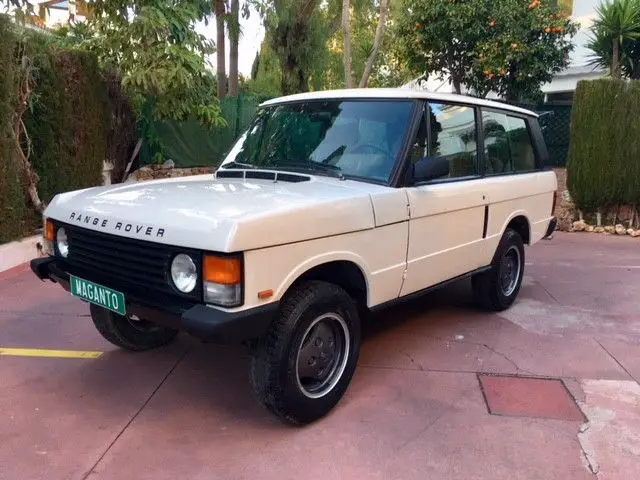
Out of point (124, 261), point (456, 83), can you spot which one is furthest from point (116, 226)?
point (456, 83)

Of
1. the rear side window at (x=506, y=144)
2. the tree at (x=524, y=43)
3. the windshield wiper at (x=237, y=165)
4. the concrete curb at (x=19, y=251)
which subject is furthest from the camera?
the tree at (x=524, y=43)

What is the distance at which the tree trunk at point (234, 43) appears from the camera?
13281mm

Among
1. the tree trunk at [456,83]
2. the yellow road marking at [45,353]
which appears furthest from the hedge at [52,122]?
the tree trunk at [456,83]

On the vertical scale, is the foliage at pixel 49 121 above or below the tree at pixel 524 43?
below

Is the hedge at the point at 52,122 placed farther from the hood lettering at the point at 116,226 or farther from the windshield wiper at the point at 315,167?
the windshield wiper at the point at 315,167

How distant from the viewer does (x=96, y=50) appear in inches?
348

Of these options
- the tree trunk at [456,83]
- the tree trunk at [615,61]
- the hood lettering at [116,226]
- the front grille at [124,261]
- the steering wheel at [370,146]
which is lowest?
the front grille at [124,261]

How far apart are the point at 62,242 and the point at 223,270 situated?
145cm

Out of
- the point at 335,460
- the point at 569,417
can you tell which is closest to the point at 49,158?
the point at 335,460

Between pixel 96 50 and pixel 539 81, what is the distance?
8917mm

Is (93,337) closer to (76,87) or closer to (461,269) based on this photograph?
(461,269)

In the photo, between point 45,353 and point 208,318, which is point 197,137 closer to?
point 45,353

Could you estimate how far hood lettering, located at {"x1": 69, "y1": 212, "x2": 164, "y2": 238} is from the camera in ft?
9.70

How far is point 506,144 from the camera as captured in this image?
5250mm
